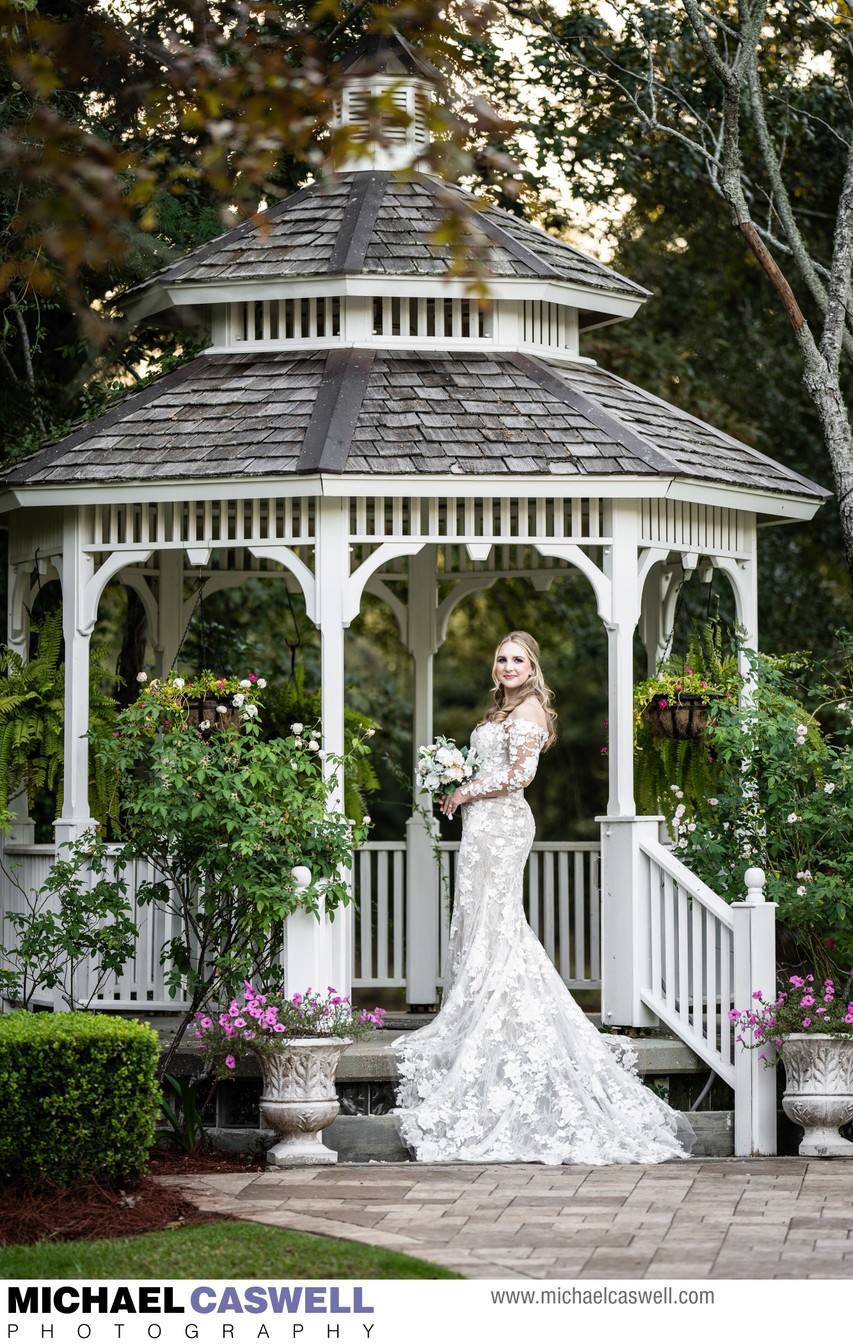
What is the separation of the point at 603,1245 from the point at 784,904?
2811mm

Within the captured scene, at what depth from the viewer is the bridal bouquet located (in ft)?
28.1

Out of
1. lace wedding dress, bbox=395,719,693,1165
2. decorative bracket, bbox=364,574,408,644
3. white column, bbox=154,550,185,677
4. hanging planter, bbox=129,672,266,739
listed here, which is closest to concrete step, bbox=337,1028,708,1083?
lace wedding dress, bbox=395,719,693,1165

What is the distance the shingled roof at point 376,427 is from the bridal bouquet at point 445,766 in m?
1.45

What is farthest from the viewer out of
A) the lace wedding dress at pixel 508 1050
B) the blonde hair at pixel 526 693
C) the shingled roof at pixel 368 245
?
the shingled roof at pixel 368 245

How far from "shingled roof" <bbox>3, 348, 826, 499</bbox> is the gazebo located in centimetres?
2

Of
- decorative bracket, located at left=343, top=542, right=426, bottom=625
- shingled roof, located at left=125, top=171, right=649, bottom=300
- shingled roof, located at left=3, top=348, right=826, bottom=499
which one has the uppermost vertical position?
shingled roof, located at left=125, top=171, right=649, bottom=300

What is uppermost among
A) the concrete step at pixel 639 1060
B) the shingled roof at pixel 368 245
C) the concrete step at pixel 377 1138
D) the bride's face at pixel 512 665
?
the shingled roof at pixel 368 245

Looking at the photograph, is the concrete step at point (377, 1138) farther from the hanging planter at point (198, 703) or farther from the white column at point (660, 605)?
the white column at point (660, 605)

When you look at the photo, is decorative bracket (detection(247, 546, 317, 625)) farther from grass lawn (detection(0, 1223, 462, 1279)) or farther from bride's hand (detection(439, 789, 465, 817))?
grass lawn (detection(0, 1223, 462, 1279))

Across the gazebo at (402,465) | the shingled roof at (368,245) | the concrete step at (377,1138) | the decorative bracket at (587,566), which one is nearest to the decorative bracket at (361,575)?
the gazebo at (402,465)

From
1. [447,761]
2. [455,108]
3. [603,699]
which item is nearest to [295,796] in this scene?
[447,761]

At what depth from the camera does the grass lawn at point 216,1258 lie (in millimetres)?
5730

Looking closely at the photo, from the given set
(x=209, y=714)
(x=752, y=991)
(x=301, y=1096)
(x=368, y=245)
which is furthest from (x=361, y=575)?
(x=752, y=991)

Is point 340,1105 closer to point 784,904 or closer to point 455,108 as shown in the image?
point 784,904
